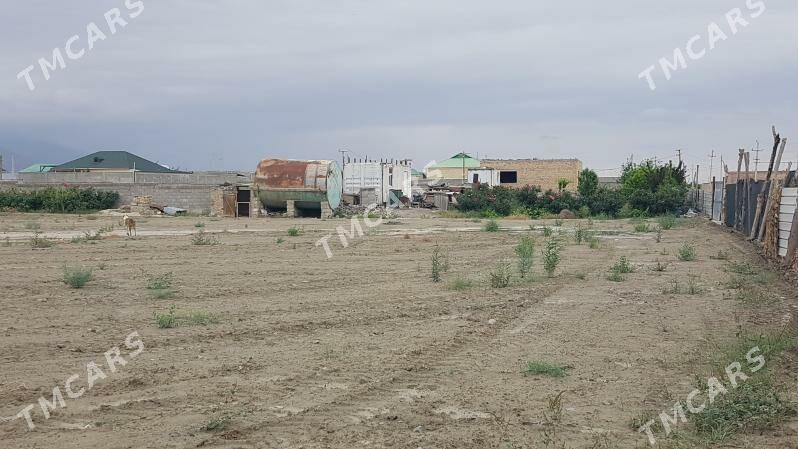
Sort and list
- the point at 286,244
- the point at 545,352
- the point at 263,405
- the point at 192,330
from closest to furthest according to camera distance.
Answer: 1. the point at 263,405
2. the point at 545,352
3. the point at 192,330
4. the point at 286,244

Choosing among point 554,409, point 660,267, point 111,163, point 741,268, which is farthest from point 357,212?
point 111,163

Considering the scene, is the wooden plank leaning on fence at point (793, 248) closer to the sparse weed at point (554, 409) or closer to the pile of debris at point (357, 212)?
the sparse weed at point (554, 409)

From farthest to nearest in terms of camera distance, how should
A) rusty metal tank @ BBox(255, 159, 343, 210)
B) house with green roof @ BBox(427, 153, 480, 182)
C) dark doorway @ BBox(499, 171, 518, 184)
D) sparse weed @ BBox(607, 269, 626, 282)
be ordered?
house with green roof @ BBox(427, 153, 480, 182) < dark doorway @ BBox(499, 171, 518, 184) < rusty metal tank @ BBox(255, 159, 343, 210) < sparse weed @ BBox(607, 269, 626, 282)

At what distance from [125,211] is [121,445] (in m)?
36.8

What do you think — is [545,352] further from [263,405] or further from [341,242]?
[341,242]

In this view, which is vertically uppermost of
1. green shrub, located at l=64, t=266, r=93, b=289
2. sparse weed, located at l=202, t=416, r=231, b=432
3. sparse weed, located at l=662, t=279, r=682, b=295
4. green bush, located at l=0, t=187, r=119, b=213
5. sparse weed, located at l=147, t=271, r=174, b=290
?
green bush, located at l=0, t=187, r=119, b=213

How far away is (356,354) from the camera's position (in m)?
7.21

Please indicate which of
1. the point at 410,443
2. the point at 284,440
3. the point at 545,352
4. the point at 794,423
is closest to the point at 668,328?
the point at 545,352

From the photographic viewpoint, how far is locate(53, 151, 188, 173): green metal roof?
68688mm

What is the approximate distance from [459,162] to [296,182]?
174 ft

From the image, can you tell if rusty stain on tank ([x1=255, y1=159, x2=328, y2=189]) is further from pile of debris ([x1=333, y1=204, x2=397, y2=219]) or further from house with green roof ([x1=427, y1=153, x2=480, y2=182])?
house with green roof ([x1=427, y1=153, x2=480, y2=182])

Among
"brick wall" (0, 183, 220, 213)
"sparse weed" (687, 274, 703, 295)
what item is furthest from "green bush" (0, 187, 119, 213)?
"sparse weed" (687, 274, 703, 295)

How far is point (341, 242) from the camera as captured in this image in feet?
69.7

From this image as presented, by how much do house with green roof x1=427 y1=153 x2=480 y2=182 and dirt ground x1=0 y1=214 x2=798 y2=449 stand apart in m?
71.9
